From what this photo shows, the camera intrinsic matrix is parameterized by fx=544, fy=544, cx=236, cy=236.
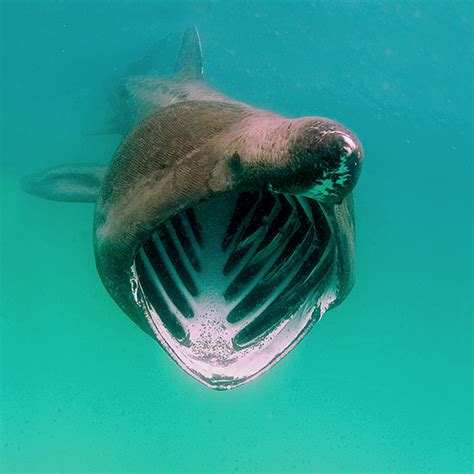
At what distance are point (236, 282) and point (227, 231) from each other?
307 mm

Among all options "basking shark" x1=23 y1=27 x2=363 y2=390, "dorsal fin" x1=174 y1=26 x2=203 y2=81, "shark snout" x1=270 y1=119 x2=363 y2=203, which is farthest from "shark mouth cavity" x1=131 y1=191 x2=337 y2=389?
"dorsal fin" x1=174 y1=26 x2=203 y2=81

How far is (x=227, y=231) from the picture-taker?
306 centimetres

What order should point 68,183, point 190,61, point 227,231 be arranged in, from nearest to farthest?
1. point 227,231
2. point 68,183
3. point 190,61

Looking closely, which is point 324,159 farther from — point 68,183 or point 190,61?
point 190,61

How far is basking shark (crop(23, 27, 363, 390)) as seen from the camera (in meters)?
1.68

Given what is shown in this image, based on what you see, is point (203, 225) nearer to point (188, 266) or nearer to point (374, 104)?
point (188, 266)

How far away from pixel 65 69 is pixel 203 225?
5.84 m

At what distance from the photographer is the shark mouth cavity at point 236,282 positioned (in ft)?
7.94

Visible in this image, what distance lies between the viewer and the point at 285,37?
8.81m

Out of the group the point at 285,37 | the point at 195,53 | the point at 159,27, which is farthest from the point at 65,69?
the point at 285,37

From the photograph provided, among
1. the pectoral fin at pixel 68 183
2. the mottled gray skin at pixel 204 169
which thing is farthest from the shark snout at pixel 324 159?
the pectoral fin at pixel 68 183

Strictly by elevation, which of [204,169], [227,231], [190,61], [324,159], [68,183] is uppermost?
[324,159]

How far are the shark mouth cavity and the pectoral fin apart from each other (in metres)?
1.77

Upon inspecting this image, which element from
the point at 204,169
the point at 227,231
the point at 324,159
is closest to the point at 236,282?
the point at 227,231
